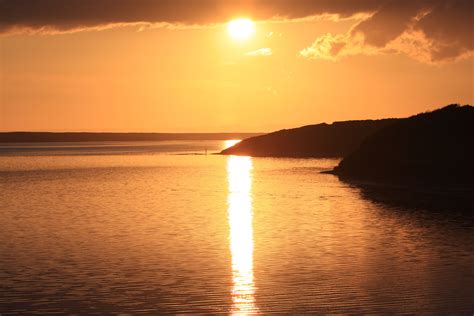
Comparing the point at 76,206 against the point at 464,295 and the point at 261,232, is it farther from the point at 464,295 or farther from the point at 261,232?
the point at 464,295

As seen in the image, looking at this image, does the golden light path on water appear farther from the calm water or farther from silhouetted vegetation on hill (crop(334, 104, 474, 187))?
silhouetted vegetation on hill (crop(334, 104, 474, 187))

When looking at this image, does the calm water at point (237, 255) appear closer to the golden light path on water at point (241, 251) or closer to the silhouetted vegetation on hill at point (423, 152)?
the golden light path on water at point (241, 251)

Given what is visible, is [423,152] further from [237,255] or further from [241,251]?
[237,255]

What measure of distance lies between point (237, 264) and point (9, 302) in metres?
11.7

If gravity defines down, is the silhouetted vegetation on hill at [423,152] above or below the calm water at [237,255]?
above

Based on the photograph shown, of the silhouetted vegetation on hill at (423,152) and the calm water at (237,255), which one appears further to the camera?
the silhouetted vegetation on hill at (423,152)

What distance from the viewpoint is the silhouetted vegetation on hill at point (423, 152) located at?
274ft

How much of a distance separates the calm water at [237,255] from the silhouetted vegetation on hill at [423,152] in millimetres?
13807

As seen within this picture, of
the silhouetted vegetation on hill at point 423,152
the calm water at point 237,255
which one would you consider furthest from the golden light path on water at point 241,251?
the silhouetted vegetation on hill at point 423,152

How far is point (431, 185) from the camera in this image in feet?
270

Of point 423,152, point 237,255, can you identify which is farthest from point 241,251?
point 423,152

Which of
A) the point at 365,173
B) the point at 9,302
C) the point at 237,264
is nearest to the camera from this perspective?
the point at 9,302

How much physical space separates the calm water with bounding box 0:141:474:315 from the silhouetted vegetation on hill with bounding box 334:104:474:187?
1381 cm

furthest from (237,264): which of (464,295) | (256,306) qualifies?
(464,295)
